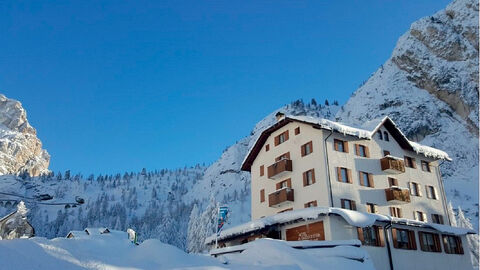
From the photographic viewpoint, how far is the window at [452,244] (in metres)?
31.0

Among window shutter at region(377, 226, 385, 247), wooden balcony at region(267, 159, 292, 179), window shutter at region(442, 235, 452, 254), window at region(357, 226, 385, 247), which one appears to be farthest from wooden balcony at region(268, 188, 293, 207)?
window shutter at region(442, 235, 452, 254)

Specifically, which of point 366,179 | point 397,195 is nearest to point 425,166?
point 397,195

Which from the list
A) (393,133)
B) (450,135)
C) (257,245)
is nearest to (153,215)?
(450,135)

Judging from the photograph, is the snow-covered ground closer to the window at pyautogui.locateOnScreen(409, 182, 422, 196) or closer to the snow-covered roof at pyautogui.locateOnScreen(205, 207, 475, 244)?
the snow-covered roof at pyautogui.locateOnScreen(205, 207, 475, 244)

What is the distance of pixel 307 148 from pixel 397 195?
26.7 ft

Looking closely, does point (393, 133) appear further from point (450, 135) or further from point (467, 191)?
point (450, 135)

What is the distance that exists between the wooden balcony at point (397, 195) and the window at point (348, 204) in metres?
3.48

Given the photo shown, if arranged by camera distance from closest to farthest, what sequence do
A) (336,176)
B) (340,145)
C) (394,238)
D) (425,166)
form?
(394,238)
(336,176)
(340,145)
(425,166)

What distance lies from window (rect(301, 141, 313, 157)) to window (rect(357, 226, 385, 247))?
8.12 meters

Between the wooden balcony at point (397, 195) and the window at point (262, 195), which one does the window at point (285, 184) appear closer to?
the window at point (262, 195)

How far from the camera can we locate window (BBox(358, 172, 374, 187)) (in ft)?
104

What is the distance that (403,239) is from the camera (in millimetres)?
28422

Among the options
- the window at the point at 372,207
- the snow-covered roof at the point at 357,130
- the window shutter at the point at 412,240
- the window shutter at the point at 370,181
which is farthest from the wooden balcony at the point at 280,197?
the window shutter at the point at 412,240

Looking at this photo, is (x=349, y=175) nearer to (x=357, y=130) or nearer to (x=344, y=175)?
(x=344, y=175)
